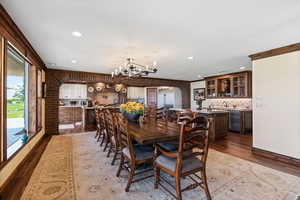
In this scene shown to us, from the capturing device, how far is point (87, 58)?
3.76 metres

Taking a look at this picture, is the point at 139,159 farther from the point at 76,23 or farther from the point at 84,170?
the point at 76,23

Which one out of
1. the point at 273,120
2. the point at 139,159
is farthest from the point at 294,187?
the point at 139,159

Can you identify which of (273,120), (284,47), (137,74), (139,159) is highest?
(284,47)

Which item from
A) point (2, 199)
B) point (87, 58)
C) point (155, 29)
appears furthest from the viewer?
point (87, 58)

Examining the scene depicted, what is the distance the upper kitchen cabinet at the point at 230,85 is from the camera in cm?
534

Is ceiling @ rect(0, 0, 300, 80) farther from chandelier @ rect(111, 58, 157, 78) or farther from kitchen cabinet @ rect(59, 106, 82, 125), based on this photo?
kitchen cabinet @ rect(59, 106, 82, 125)

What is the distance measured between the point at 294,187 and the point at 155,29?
9.77 feet

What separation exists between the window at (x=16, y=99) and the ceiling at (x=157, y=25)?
54 centimetres

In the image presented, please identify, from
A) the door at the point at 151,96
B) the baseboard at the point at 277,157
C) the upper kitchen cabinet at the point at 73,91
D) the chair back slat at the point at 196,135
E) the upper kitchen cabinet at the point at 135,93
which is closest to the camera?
the chair back slat at the point at 196,135

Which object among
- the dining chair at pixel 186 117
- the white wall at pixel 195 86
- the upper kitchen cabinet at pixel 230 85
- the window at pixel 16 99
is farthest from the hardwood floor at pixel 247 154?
the window at pixel 16 99

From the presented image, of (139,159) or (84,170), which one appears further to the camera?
(84,170)

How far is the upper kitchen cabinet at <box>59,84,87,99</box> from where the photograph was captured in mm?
7539

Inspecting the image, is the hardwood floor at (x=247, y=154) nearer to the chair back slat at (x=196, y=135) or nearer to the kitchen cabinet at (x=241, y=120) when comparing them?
the kitchen cabinet at (x=241, y=120)

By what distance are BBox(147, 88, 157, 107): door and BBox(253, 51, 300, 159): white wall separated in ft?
21.0
